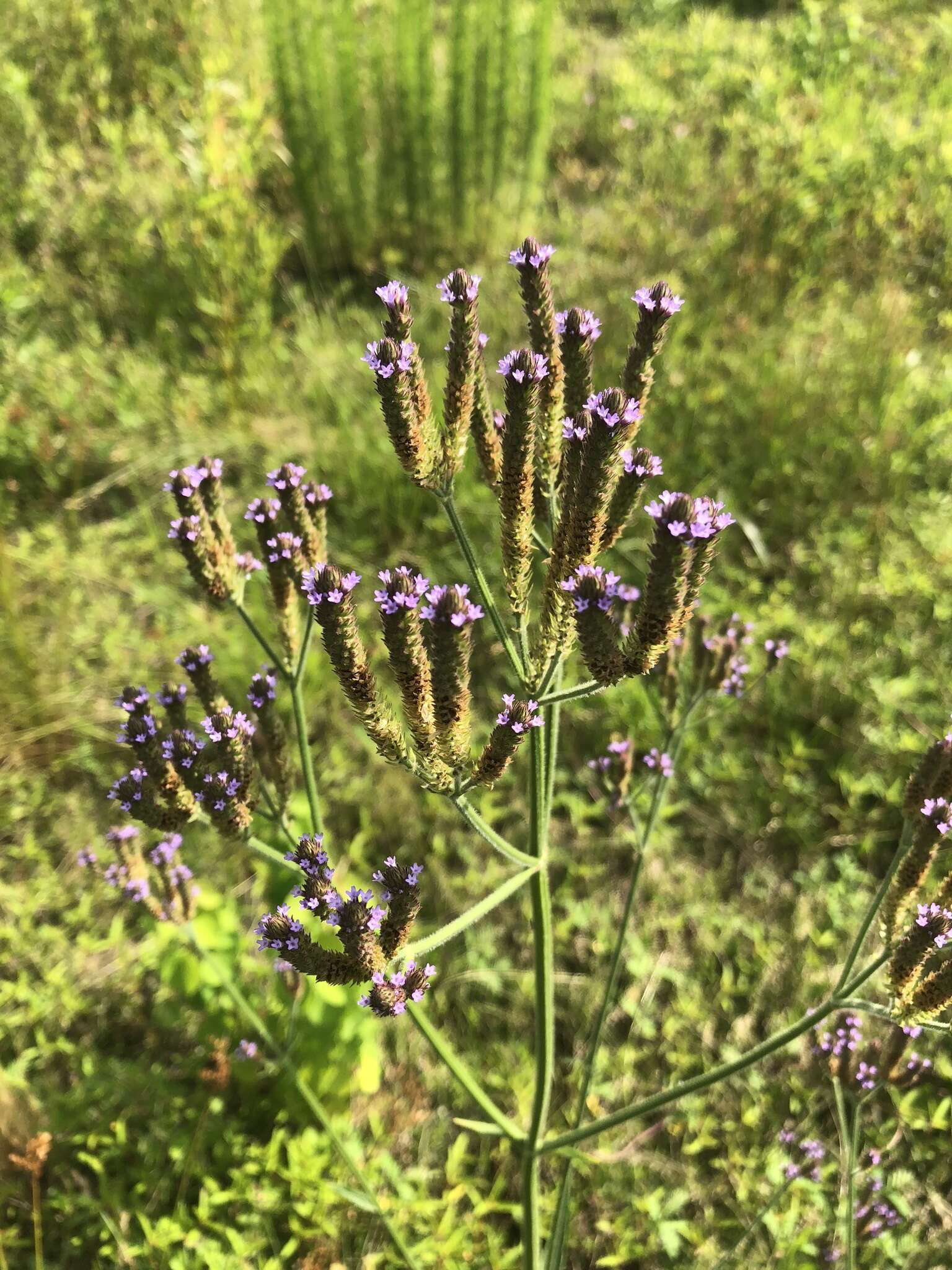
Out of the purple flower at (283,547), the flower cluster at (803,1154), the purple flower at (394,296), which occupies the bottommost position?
the flower cluster at (803,1154)

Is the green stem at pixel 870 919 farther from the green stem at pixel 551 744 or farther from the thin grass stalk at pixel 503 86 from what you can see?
the thin grass stalk at pixel 503 86

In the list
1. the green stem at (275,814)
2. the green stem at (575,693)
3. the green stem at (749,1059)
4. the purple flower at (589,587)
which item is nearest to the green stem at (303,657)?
the green stem at (275,814)

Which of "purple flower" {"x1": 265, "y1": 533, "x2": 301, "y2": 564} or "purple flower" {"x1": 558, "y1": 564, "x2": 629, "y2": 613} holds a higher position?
"purple flower" {"x1": 265, "y1": 533, "x2": 301, "y2": 564}

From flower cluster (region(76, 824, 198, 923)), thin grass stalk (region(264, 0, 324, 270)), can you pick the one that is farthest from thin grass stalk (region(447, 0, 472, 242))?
flower cluster (region(76, 824, 198, 923))

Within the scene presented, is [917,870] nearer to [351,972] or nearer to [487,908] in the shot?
[487,908]

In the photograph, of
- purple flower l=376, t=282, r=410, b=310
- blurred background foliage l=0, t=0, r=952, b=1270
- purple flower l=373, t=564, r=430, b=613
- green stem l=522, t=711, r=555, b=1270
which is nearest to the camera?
purple flower l=373, t=564, r=430, b=613

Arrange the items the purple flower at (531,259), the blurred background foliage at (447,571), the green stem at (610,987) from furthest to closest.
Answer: the blurred background foliage at (447,571)
the green stem at (610,987)
the purple flower at (531,259)

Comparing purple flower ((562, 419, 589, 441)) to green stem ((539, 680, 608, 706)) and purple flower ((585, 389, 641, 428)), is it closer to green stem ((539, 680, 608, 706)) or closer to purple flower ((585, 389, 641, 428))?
purple flower ((585, 389, 641, 428))

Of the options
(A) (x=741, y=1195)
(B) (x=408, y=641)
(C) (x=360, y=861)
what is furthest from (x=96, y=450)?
(A) (x=741, y=1195)
